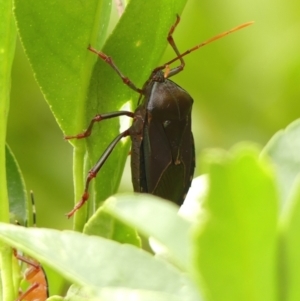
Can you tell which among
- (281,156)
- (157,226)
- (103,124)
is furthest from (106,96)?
(157,226)

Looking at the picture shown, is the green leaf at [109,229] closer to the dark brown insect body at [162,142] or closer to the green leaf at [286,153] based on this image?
the green leaf at [286,153]

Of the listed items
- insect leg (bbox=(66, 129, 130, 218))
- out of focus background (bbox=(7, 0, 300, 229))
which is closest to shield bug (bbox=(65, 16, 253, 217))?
insect leg (bbox=(66, 129, 130, 218))

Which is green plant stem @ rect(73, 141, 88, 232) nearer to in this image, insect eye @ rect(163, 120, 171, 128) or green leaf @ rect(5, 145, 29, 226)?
green leaf @ rect(5, 145, 29, 226)

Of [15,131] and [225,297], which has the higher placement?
[225,297]

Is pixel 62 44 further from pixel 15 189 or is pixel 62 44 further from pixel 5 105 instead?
pixel 15 189

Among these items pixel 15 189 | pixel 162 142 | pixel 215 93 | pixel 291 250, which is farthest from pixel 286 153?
pixel 215 93

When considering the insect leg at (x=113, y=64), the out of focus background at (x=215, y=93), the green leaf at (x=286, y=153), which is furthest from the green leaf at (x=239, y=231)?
the out of focus background at (x=215, y=93)

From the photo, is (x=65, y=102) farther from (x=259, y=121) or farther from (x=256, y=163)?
(x=259, y=121)
